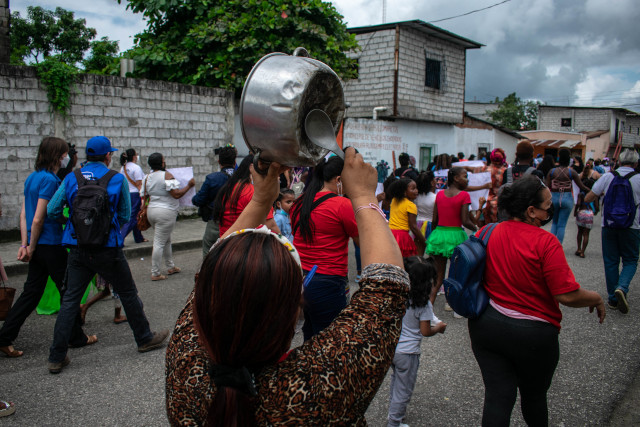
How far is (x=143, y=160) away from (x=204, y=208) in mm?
5486

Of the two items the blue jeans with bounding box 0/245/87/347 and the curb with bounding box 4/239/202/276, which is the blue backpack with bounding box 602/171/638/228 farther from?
the curb with bounding box 4/239/202/276

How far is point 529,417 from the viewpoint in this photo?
272 centimetres

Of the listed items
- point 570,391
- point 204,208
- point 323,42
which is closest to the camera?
point 570,391

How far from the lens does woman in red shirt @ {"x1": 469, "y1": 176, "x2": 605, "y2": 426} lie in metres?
2.56

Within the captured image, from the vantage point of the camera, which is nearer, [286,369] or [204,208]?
[286,369]

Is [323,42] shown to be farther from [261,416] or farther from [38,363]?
[261,416]

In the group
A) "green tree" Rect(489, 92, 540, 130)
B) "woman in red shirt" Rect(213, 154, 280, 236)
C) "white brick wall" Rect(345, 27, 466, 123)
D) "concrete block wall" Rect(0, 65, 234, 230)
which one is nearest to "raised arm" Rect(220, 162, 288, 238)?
"woman in red shirt" Rect(213, 154, 280, 236)

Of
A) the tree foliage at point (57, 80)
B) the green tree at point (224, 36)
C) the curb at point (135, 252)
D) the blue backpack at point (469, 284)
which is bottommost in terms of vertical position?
the curb at point (135, 252)

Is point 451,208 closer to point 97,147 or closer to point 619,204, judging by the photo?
point 619,204

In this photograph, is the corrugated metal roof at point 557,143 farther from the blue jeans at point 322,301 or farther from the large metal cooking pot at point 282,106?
the large metal cooking pot at point 282,106

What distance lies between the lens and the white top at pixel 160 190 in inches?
261

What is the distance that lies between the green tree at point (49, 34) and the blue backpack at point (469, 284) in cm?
2618

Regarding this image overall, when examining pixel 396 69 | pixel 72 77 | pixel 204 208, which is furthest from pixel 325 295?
pixel 396 69

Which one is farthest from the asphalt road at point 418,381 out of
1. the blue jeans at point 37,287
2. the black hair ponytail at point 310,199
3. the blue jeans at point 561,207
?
the blue jeans at point 561,207
